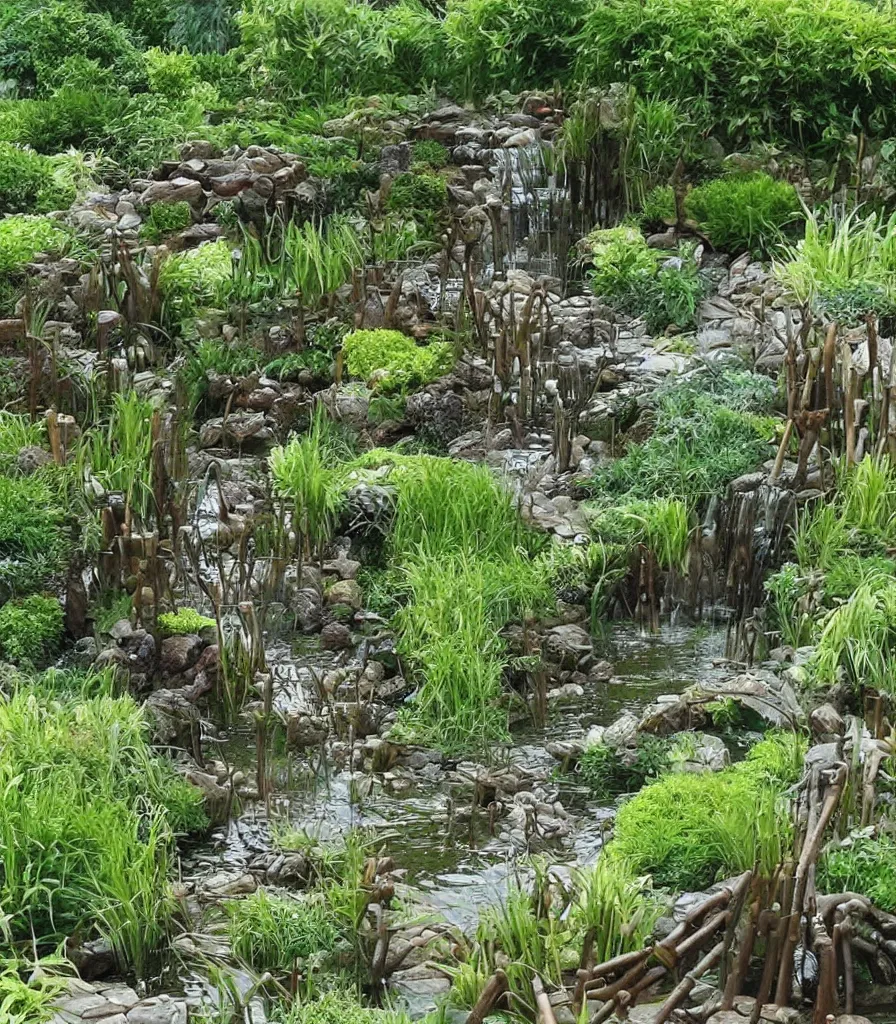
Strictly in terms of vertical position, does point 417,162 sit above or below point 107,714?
above

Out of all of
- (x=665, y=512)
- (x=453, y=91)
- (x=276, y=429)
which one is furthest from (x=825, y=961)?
(x=453, y=91)

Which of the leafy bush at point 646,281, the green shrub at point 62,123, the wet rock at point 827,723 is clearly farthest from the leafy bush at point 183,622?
the green shrub at point 62,123

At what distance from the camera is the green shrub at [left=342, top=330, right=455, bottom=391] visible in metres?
9.78

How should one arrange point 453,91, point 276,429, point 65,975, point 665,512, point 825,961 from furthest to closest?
point 453,91, point 276,429, point 665,512, point 65,975, point 825,961

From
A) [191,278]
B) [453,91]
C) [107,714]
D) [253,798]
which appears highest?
[453,91]

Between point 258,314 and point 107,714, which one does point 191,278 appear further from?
point 107,714

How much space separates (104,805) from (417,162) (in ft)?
24.1

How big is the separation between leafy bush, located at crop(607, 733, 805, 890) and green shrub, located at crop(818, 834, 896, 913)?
168 mm

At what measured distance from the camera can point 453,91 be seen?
1366cm

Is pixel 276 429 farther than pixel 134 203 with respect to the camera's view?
No

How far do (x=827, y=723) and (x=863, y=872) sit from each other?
88cm

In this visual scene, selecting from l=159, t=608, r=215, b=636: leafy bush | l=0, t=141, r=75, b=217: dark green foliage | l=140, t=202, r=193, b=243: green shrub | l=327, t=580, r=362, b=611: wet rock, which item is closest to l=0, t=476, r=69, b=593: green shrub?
l=159, t=608, r=215, b=636: leafy bush

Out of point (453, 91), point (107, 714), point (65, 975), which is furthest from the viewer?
point (453, 91)

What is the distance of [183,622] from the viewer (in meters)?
7.56
